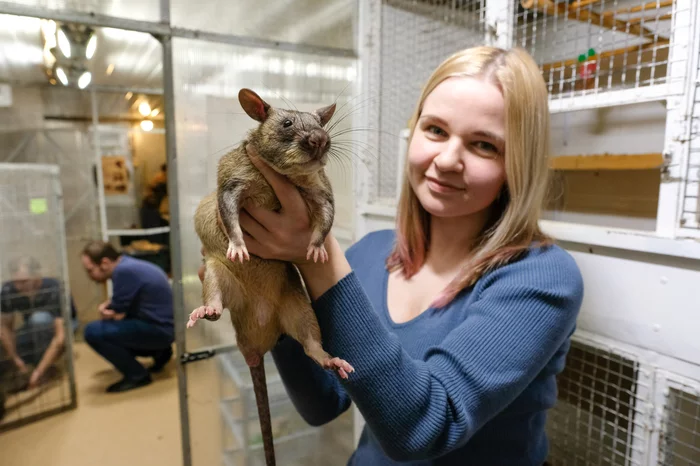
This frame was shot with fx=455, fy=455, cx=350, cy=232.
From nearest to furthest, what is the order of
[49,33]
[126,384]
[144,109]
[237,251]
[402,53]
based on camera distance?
[237,251] < [402,53] < [49,33] < [126,384] < [144,109]

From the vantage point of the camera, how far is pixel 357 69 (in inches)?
92.4

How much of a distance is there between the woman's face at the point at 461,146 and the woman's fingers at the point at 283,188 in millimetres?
417

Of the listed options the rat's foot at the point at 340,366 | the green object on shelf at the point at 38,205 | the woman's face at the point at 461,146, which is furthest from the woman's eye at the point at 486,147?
the green object on shelf at the point at 38,205

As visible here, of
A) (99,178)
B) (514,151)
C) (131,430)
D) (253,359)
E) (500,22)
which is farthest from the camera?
(99,178)

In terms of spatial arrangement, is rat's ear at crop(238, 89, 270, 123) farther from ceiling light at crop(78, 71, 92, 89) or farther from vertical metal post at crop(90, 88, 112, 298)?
vertical metal post at crop(90, 88, 112, 298)

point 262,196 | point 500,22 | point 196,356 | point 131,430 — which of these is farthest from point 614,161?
point 131,430

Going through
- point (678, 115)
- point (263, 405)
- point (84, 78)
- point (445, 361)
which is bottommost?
point (263, 405)

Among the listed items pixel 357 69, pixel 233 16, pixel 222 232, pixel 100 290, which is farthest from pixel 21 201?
pixel 222 232

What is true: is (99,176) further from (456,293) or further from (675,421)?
(675,421)

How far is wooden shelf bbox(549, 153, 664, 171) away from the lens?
1553 mm

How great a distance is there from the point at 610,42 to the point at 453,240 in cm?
146

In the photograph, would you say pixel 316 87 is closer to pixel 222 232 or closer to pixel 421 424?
pixel 222 232

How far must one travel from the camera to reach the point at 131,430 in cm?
350

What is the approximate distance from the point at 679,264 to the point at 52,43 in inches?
156
